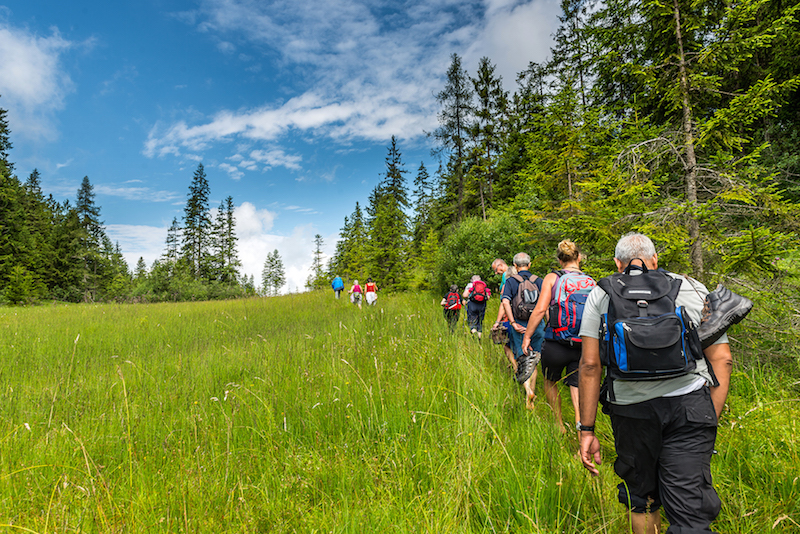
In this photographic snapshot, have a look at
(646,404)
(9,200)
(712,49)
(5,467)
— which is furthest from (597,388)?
(9,200)

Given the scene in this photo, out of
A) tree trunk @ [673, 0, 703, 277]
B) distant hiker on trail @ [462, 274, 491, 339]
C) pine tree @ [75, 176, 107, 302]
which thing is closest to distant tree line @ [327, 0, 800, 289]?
tree trunk @ [673, 0, 703, 277]

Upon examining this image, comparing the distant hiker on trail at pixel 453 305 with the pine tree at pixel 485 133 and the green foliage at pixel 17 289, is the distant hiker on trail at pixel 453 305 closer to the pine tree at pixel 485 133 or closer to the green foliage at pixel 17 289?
the pine tree at pixel 485 133

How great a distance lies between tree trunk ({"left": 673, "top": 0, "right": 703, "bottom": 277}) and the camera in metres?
5.53

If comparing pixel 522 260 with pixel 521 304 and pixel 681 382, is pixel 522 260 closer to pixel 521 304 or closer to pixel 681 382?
pixel 521 304

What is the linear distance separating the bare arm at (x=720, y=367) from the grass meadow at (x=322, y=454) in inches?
24.8

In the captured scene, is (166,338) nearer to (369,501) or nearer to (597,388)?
(369,501)

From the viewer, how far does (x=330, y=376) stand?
12.7 ft

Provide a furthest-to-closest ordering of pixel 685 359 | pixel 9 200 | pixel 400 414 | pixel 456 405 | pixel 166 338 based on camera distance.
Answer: pixel 9 200, pixel 166 338, pixel 456 405, pixel 400 414, pixel 685 359

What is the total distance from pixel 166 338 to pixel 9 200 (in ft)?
117

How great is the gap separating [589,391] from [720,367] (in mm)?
751

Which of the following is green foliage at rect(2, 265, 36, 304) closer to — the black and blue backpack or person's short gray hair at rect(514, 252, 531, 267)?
person's short gray hair at rect(514, 252, 531, 267)

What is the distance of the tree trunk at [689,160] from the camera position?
553 cm

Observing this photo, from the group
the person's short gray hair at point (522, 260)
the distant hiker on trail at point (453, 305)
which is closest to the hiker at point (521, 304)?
the person's short gray hair at point (522, 260)

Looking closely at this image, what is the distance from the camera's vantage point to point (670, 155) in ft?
21.5
